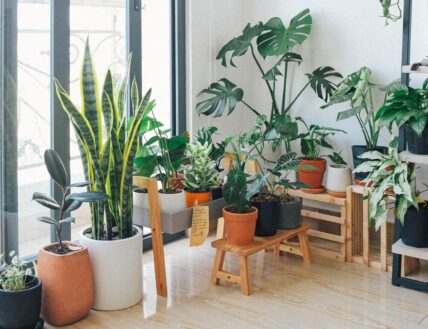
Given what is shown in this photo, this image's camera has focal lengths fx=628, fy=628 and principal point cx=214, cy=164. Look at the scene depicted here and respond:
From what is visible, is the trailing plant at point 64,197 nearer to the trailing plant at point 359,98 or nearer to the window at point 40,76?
the window at point 40,76

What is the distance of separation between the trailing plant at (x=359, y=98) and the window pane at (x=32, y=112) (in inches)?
58.7

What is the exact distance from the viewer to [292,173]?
12.8 feet

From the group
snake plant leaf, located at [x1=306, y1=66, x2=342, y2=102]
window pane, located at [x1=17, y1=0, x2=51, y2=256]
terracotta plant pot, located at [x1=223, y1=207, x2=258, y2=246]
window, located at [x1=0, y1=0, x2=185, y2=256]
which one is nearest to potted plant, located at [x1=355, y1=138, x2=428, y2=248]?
terracotta plant pot, located at [x1=223, y1=207, x2=258, y2=246]

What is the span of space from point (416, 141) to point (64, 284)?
5.61 ft

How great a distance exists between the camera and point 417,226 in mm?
2996

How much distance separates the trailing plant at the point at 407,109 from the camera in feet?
9.16

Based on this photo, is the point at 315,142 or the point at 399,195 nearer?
the point at 399,195

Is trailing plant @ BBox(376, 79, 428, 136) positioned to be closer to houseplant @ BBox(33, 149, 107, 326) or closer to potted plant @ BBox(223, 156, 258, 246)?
potted plant @ BBox(223, 156, 258, 246)

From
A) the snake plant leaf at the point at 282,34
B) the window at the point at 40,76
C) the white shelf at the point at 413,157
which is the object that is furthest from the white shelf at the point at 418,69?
the window at the point at 40,76

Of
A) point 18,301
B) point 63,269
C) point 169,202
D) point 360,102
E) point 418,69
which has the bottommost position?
point 18,301

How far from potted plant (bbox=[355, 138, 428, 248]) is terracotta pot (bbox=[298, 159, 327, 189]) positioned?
0.48m

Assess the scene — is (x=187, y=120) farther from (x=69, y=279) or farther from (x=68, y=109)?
(x=69, y=279)

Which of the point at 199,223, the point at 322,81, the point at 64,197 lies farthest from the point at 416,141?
the point at 64,197

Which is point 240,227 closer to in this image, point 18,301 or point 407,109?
point 407,109
